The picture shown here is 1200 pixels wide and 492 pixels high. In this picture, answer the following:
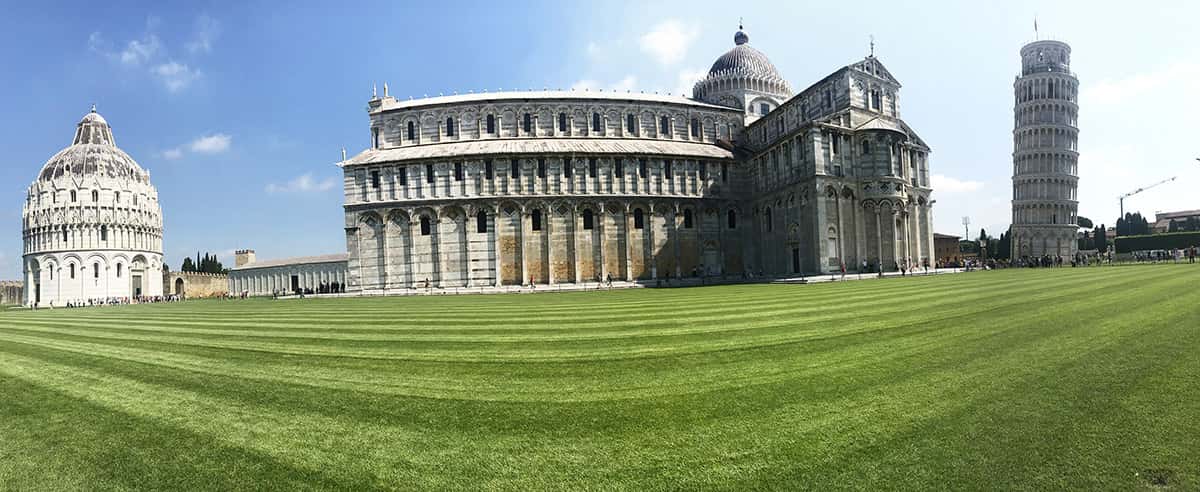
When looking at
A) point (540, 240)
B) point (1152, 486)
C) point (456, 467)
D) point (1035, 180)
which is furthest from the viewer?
point (1035, 180)

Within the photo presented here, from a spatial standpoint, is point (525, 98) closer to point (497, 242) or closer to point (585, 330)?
point (497, 242)

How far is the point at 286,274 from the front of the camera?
7369cm

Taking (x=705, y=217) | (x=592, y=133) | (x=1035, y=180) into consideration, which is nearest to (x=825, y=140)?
(x=705, y=217)

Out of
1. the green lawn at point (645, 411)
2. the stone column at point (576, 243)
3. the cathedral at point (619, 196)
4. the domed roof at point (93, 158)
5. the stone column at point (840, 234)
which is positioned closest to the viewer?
the green lawn at point (645, 411)

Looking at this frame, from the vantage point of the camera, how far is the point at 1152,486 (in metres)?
3.09

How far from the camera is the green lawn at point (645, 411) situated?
141 inches

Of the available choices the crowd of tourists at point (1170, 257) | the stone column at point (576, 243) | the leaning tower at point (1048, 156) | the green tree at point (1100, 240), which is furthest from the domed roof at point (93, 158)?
the green tree at point (1100, 240)

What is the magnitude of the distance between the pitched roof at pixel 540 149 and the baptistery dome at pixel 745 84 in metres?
10.3

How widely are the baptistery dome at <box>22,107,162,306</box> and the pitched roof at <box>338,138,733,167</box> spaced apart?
50317mm

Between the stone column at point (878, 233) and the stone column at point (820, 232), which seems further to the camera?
the stone column at point (878, 233)

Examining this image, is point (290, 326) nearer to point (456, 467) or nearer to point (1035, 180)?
point (456, 467)

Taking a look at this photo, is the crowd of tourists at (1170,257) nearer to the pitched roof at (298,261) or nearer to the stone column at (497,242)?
the stone column at (497,242)

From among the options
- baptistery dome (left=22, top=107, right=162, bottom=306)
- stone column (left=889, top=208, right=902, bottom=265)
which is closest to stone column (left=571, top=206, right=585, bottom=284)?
stone column (left=889, top=208, right=902, bottom=265)

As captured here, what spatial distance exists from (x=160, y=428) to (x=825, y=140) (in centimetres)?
4030
